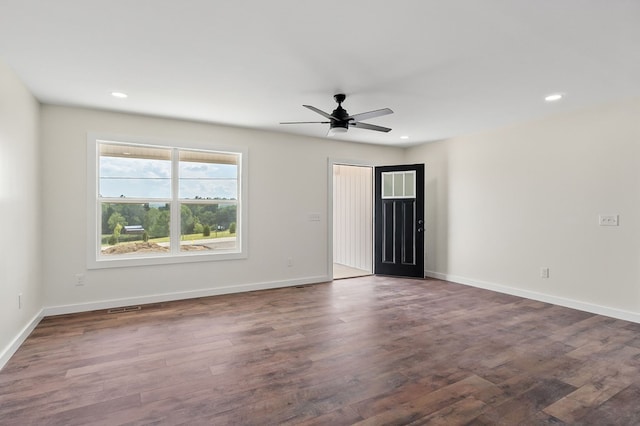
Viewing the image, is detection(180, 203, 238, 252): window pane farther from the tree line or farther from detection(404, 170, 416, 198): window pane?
detection(404, 170, 416, 198): window pane

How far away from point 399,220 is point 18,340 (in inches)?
209

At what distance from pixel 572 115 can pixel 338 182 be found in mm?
4617

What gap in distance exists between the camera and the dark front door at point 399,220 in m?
5.89

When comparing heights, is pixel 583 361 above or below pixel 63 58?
below

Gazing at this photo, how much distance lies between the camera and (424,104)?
3.86 metres

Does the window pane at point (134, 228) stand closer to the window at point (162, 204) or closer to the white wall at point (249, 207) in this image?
the window at point (162, 204)

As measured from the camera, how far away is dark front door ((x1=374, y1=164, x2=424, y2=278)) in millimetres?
5887

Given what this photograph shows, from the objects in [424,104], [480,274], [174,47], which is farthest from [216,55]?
[480,274]

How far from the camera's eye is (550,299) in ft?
14.3

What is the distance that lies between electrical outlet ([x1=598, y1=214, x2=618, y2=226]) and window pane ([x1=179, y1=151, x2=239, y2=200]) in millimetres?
4697

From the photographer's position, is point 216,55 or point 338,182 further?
point 338,182

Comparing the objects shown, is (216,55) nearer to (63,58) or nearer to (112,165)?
(63,58)

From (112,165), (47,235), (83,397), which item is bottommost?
(83,397)

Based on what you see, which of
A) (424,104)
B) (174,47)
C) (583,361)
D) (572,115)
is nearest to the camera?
(174,47)
